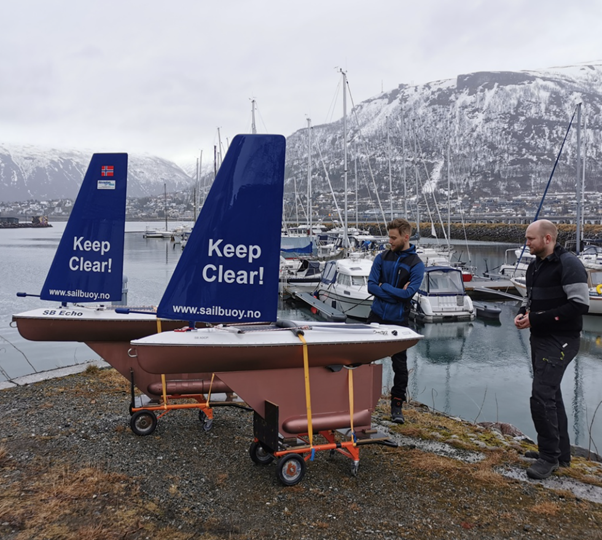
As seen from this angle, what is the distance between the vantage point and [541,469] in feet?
14.8

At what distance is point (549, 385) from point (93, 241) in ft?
18.2

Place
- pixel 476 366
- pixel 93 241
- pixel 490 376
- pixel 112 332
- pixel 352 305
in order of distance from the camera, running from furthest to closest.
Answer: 1. pixel 352 305
2. pixel 476 366
3. pixel 490 376
4. pixel 93 241
5. pixel 112 332

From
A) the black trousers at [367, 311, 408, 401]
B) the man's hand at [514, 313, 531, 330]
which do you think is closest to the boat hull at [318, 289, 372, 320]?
the black trousers at [367, 311, 408, 401]

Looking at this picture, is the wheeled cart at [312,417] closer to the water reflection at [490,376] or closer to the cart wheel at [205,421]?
the cart wheel at [205,421]

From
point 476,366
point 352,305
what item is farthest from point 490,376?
point 352,305

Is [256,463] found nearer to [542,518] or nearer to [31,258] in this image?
[542,518]

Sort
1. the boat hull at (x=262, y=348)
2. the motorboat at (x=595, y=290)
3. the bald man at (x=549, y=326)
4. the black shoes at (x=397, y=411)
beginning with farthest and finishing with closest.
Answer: the motorboat at (x=595, y=290) < the black shoes at (x=397, y=411) < the bald man at (x=549, y=326) < the boat hull at (x=262, y=348)

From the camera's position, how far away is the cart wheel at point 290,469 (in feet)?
13.9

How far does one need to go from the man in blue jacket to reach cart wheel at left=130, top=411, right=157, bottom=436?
2728 mm

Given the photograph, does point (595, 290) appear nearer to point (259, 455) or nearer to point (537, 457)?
point (537, 457)

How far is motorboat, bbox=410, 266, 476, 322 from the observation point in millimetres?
21281

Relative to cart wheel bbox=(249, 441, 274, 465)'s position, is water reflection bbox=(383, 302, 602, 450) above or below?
below

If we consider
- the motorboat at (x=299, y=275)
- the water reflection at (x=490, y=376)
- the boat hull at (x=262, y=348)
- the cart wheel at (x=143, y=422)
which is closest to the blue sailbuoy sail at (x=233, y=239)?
the boat hull at (x=262, y=348)

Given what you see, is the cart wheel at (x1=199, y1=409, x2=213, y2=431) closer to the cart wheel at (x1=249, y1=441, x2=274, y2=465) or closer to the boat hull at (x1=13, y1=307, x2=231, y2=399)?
the boat hull at (x1=13, y1=307, x2=231, y2=399)
